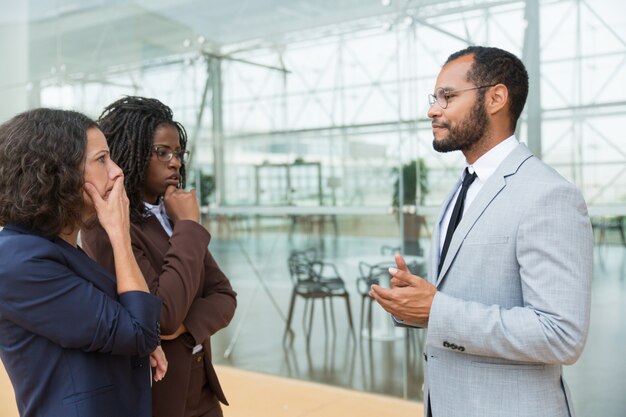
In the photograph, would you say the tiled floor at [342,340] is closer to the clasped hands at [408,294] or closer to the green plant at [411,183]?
the green plant at [411,183]

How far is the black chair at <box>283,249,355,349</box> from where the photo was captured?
4.71 meters

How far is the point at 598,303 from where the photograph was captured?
12.0ft

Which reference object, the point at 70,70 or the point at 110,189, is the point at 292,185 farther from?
the point at 110,189

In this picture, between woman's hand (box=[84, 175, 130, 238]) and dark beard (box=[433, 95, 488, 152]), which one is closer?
woman's hand (box=[84, 175, 130, 238])

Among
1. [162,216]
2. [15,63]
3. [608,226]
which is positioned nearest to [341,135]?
[608,226]

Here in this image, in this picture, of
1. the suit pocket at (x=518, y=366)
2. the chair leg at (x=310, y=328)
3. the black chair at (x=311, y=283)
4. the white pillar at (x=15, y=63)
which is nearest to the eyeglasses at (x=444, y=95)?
the suit pocket at (x=518, y=366)

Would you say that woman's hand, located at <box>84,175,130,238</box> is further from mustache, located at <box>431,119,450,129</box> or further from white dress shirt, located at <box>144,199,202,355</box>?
mustache, located at <box>431,119,450,129</box>

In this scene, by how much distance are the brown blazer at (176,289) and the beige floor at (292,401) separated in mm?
2317

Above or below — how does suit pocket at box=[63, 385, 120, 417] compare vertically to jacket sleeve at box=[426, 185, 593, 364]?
below

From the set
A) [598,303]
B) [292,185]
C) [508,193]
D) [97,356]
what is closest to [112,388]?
[97,356]

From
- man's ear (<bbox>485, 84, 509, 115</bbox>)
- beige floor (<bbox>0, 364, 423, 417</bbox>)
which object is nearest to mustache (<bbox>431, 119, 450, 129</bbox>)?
man's ear (<bbox>485, 84, 509, 115</bbox>)

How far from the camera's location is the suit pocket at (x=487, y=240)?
1.50 metres

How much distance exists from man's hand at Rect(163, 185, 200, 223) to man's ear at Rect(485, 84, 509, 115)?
855 mm

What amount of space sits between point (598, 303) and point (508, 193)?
248 cm
